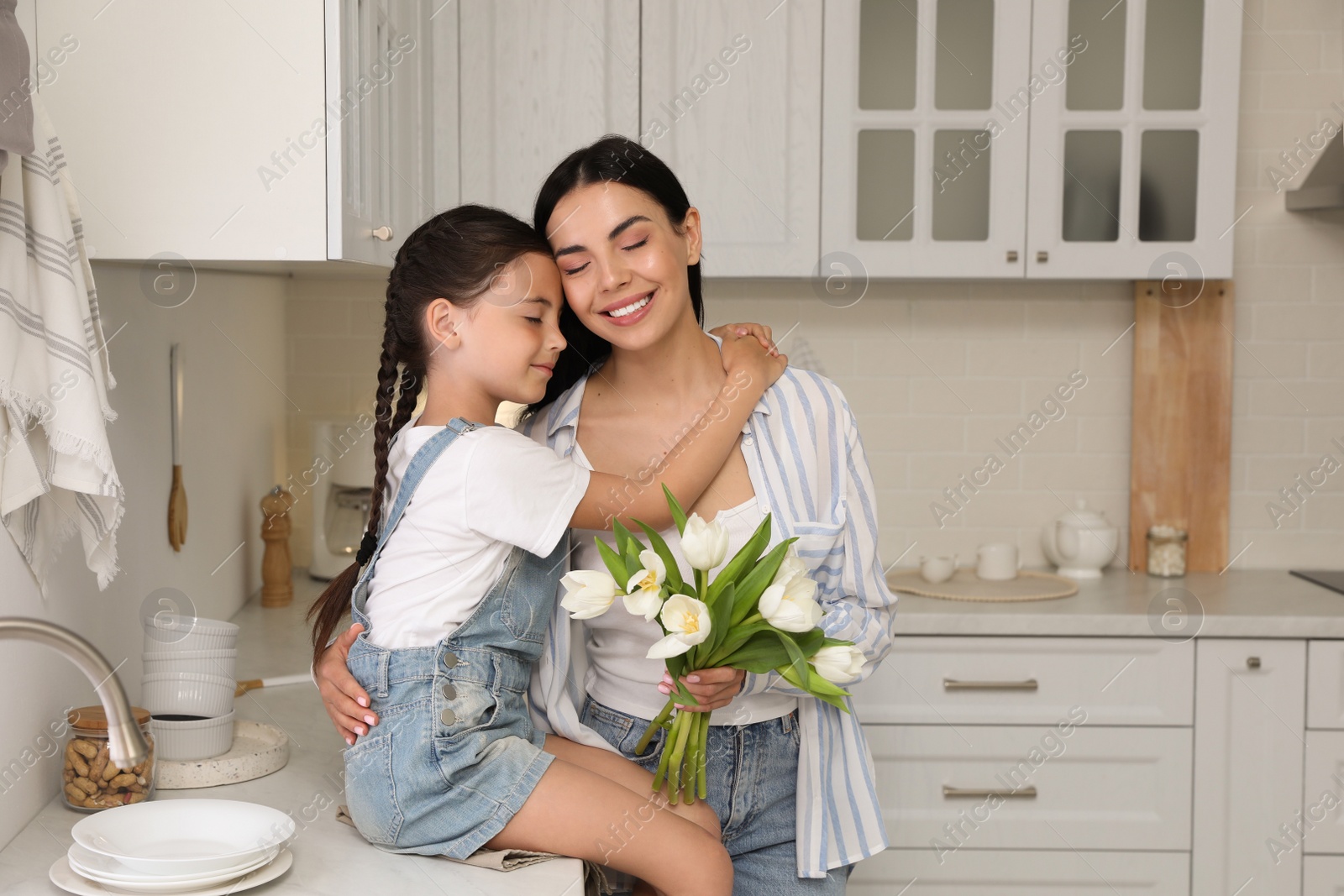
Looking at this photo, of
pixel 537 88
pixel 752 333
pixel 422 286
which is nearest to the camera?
pixel 422 286

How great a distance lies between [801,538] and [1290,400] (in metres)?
2.00

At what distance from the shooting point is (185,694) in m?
1.60

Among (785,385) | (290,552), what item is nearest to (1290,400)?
(785,385)

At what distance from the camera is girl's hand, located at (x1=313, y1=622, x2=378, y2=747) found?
1.32 metres

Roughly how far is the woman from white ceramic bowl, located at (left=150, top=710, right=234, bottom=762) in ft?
1.50

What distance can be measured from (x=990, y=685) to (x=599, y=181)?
4.91 feet

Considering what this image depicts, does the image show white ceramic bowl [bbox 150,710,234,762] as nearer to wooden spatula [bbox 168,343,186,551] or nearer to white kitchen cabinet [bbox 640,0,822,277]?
wooden spatula [bbox 168,343,186,551]

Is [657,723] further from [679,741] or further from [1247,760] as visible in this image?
[1247,760]

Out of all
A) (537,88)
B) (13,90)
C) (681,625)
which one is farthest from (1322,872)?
(13,90)

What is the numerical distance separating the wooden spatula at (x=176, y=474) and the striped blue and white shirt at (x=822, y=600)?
2.81 ft

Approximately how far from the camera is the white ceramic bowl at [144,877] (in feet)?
3.92

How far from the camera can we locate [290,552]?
9.71ft

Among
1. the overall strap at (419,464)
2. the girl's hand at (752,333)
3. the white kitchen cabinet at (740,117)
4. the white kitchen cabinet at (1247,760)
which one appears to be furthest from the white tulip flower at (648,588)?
the white kitchen cabinet at (1247,760)

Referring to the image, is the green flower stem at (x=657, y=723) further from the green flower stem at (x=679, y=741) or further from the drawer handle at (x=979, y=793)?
the drawer handle at (x=979, y=793)
